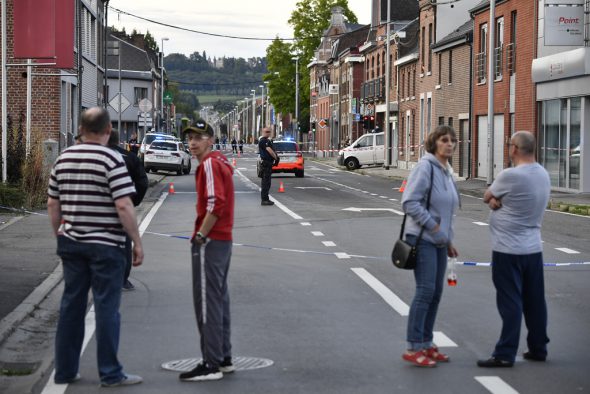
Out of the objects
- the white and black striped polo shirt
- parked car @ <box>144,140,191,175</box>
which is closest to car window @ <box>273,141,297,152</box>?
parked car @ <box>144,140,191,175</box>

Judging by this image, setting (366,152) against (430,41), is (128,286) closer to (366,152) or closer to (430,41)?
(430,41)

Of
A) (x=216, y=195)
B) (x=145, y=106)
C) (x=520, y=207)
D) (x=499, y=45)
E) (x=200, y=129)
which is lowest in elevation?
(x=520, y=207)

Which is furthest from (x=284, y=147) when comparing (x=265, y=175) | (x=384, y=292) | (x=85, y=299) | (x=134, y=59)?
(x=134, y=59)

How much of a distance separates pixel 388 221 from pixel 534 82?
654 inches

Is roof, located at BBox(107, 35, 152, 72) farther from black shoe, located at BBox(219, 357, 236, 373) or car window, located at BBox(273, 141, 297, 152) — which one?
black shoe, located at BBox(219, 357, 236, 373)

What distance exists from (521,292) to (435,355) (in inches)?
31.9

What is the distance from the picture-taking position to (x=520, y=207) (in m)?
8.16

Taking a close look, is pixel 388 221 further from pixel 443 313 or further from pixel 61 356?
pixel 61 356

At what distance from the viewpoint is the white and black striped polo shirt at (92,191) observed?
7.07 m

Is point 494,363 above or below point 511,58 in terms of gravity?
below

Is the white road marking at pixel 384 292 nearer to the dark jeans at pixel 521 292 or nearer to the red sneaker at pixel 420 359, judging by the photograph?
the dark jeans at pixel 521 292

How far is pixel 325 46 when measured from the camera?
355 ft

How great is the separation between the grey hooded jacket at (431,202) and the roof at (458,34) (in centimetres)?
3840

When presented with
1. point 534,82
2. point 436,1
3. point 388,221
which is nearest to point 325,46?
point 436,1
